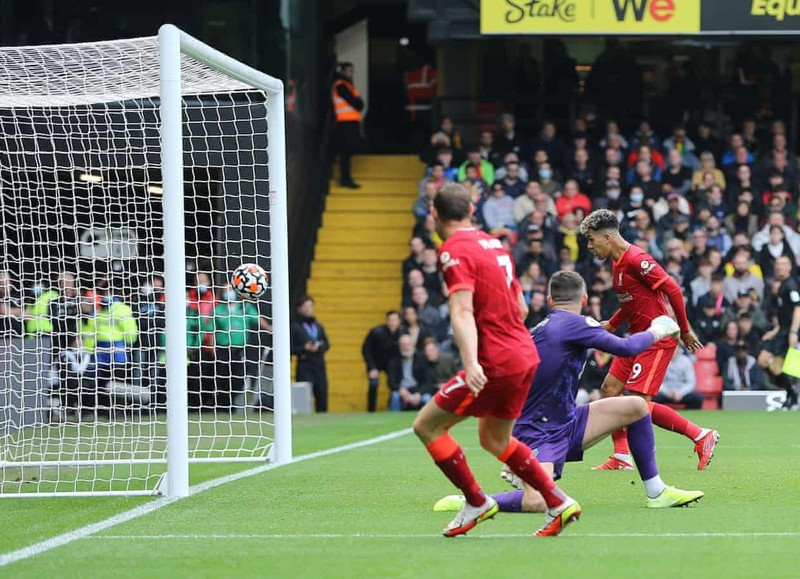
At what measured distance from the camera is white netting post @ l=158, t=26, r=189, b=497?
9.76 m

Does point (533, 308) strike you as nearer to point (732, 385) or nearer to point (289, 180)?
point (732, 385)

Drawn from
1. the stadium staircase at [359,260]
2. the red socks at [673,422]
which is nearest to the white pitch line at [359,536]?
the red socks at [673,422]

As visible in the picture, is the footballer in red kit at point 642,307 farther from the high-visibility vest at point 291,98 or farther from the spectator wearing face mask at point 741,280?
the high-visibility vest at point 291,98

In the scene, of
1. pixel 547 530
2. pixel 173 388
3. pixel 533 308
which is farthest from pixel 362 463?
pixel 533 308

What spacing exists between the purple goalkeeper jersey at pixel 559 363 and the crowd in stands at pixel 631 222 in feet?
35.3

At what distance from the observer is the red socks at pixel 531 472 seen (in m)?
7.32

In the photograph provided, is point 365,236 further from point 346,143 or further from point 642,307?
point 642,307

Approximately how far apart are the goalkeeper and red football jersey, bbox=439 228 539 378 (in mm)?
1074

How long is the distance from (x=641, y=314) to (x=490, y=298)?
169 inches

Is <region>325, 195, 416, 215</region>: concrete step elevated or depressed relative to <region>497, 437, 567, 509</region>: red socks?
elevated

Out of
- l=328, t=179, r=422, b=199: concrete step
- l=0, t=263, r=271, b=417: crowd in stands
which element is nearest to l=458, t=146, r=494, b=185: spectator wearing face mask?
l=328, t=179, r=422, b=199: concrete step

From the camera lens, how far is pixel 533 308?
19.9 m

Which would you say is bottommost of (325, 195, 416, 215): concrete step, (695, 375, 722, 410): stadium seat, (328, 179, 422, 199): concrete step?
(695, 375, 722, 410): stadium seat

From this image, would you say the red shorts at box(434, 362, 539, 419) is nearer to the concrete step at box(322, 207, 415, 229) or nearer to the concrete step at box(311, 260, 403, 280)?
the concrete step at box(311, 260, 403, 280)
